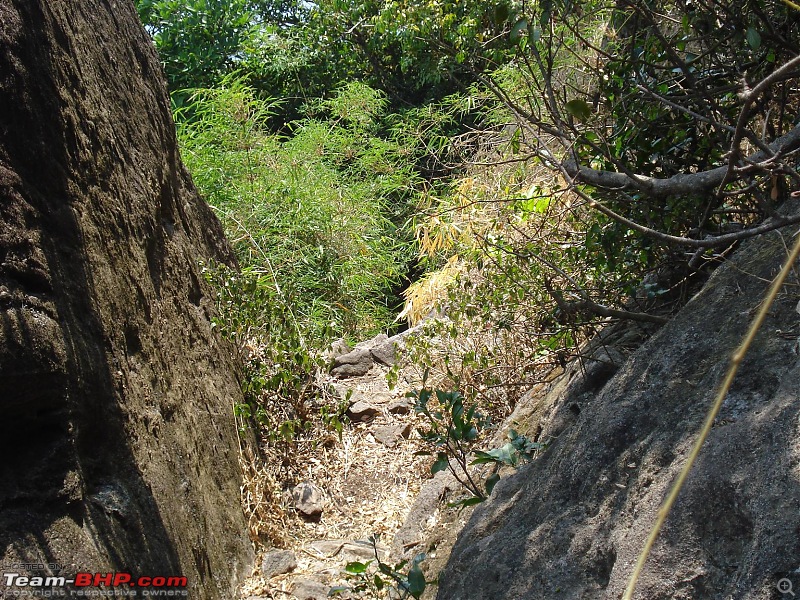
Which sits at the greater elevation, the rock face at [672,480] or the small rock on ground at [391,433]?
the rock face at [672,480]

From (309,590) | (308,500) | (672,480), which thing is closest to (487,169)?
(308,500)

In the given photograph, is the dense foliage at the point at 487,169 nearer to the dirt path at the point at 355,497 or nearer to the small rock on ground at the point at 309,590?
the dirt path at the point at 355,497

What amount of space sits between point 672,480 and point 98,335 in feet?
6.37

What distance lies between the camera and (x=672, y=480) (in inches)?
82.4

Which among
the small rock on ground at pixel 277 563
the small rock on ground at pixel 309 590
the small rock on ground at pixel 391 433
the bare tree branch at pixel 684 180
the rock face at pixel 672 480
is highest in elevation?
the bare tree branch at pixel 684 180

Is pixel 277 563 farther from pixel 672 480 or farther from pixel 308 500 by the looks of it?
pixel 672 480

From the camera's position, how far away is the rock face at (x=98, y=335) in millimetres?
2402

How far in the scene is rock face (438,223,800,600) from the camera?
1806 millimetres

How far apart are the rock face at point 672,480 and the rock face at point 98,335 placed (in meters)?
1.15

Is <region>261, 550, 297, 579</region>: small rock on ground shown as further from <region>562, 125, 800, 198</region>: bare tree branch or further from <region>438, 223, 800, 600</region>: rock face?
<region>562, 125, 800, 198</region>: bare tree branch

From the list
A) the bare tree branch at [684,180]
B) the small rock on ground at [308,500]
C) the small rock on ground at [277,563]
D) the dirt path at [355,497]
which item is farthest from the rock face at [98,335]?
the bare tree branch at [684,180]

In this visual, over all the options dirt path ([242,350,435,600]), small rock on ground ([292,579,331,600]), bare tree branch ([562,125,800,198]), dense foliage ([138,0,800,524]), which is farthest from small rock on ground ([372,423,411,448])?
bare tree branch ([562,125,800,198])

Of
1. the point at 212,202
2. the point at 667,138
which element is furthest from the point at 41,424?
the point at 212,202

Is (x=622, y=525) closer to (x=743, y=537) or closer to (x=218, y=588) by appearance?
(x=743, y=537)
